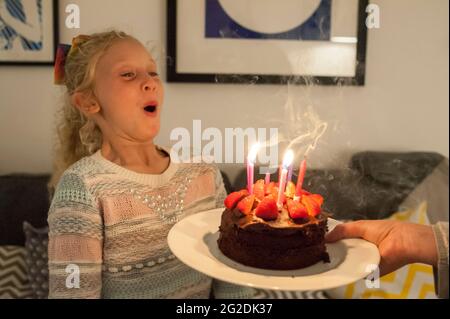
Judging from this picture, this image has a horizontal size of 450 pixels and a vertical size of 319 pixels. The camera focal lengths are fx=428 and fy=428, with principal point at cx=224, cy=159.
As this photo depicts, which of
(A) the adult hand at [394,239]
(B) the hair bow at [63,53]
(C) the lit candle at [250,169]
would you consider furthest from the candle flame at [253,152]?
(B) the hair bow at [63,53]

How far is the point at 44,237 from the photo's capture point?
1.84ft

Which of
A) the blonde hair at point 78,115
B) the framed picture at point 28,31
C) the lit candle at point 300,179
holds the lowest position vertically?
the lit candle at point 300,179

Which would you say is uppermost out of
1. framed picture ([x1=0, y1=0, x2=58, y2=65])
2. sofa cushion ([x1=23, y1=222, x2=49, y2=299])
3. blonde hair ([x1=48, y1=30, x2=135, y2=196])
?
framed picture ([x1=0, y1=0, x2=58, y2=65])

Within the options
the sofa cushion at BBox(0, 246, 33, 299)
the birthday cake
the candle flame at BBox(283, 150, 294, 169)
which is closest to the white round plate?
the birthday cake

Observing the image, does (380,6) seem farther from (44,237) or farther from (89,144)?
(44,237)

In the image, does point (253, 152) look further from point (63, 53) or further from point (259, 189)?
point (63, 53)

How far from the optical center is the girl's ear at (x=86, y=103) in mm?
538

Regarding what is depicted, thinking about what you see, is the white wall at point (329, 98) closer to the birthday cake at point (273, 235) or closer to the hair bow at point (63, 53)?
the hair bow at point (63, 53)

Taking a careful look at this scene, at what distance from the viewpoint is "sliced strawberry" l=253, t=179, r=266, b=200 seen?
1.86 feet

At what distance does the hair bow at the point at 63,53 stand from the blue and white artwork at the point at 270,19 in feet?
0.56

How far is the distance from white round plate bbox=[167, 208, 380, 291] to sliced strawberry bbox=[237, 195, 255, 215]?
47mm

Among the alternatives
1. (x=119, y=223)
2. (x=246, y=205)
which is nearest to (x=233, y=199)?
(x=246, y=205)

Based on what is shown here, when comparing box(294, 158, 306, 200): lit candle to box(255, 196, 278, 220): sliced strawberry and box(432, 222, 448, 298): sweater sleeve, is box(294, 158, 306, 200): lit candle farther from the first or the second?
box(432, 222, 448, 298): sweater sleeve

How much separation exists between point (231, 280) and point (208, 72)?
0.28m
